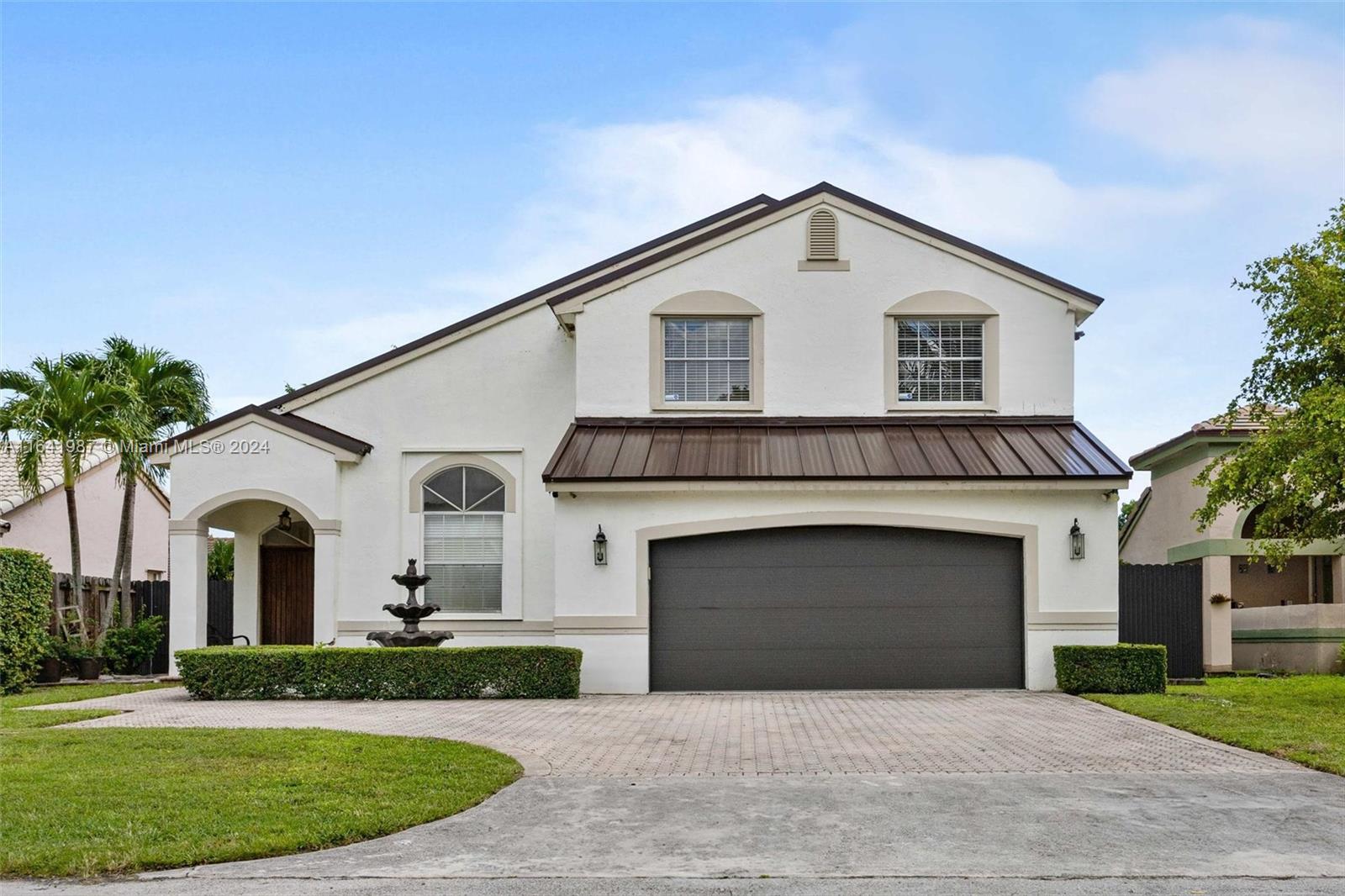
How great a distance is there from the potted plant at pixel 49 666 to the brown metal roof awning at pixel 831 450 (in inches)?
355

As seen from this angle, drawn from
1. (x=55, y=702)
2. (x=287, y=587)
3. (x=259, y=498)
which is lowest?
(x=55, y=702)

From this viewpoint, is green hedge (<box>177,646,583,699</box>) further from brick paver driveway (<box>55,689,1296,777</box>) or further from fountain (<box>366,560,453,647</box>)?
fountain (<box>366,560,453,647</box>)

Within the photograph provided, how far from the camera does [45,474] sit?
28.9 meters

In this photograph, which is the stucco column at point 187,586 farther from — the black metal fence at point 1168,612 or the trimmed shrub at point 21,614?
the black metal fence at point 1168,612

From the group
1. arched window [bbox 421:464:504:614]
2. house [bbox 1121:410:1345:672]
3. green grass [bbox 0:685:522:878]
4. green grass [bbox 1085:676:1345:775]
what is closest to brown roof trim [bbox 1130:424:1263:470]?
house [bbox 1121:410:1345:672]

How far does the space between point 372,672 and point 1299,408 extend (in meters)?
12.9

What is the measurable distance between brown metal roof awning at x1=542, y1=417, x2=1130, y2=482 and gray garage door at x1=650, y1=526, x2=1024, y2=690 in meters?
1.01

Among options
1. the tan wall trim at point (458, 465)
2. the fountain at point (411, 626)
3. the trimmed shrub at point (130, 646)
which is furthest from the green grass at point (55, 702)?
the tan wall trim at point (458, 465)

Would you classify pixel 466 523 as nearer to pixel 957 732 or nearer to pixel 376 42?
pixel 376 42

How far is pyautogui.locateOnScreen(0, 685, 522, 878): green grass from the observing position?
7754 mm

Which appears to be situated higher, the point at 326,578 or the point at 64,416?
the point at 64,416

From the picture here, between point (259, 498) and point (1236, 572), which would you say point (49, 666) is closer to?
point (259, 498)

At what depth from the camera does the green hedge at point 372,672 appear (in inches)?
677

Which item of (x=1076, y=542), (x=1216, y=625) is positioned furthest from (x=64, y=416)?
(x=1216, y=625)
